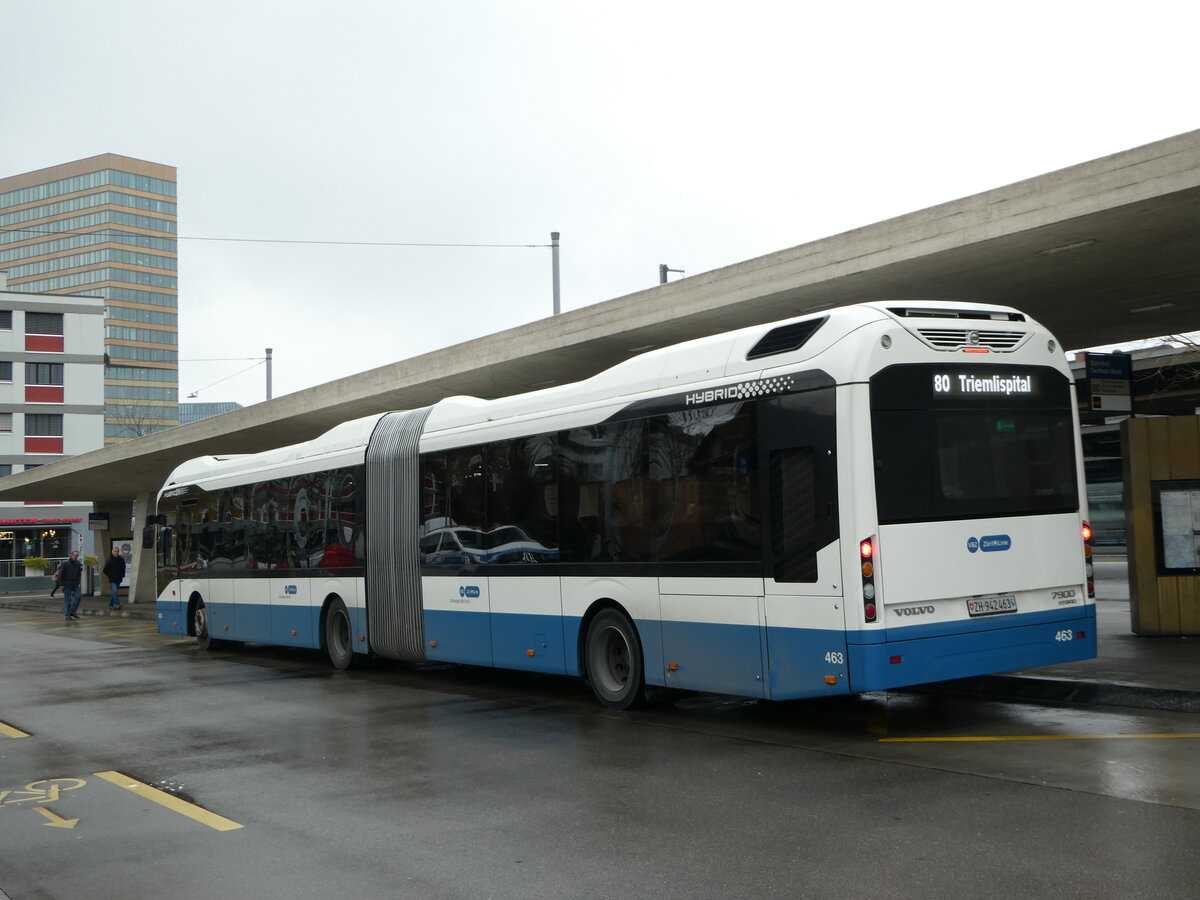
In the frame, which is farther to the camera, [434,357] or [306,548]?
[434,357]

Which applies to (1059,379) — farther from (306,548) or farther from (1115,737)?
(306,548)

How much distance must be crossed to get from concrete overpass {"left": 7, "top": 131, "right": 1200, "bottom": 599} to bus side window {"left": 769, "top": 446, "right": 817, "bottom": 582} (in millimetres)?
4289

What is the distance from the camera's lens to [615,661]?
11422 mm

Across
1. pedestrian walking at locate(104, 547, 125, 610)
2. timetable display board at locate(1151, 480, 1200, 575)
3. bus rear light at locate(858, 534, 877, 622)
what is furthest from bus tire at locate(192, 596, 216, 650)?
pedestrian walking at locate(104, 547, 125, 610)

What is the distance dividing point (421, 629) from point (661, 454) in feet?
16.6

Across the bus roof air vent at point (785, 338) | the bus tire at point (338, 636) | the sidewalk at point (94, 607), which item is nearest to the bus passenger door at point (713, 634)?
the bus roof air vent at point (785, 338)

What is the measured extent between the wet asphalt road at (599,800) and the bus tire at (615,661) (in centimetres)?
27

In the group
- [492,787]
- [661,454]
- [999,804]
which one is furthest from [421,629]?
[999,804]

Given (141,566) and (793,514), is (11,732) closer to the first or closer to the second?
(793,514)

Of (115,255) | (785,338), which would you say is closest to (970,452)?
(785,338)

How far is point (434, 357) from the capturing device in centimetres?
2131

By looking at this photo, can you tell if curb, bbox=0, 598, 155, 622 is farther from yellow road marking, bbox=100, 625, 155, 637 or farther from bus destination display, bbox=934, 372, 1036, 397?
bus destination display, bbox=934, 372, 1036, 397

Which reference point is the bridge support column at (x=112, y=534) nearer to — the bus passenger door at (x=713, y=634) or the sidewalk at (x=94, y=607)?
the sidewalk at (x=94, y=607)

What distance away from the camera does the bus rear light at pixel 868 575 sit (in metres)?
8.62
